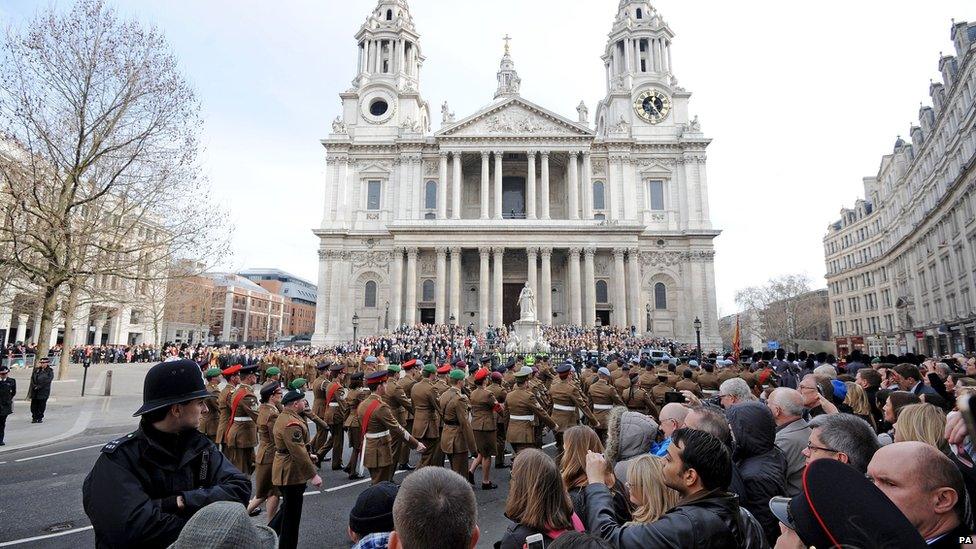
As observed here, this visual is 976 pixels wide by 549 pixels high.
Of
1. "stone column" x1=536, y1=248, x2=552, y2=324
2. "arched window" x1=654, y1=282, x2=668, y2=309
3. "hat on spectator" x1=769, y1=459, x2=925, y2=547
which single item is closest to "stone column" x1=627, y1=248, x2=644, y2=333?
"arched window" x1=654, y1=282, x2=668, y2=309

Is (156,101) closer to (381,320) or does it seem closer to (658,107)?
(381,320)

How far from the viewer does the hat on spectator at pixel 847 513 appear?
4.64ft

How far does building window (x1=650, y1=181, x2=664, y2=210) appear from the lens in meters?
46.3

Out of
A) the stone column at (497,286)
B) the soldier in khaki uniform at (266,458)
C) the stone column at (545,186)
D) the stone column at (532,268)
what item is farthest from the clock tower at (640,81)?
the soldier in khaki uniform at (266,458)

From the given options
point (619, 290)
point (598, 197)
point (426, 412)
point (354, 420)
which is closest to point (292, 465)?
point (354, 420)

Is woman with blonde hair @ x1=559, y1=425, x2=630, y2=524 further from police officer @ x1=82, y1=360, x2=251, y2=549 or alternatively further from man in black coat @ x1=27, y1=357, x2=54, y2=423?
man in black coat @ x1=27, y1=357, x2=54, y2=423

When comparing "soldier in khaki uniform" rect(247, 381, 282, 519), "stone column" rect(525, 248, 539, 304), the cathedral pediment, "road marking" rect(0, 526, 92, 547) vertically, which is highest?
the cathedral pediment

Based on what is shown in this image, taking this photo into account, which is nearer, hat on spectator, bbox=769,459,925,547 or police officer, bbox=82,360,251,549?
hat on spectator, bbox=769,459,925,547

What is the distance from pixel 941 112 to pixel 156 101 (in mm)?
47795

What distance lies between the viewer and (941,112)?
3484 cm

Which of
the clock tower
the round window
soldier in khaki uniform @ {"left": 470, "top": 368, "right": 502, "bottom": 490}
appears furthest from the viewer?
the round window

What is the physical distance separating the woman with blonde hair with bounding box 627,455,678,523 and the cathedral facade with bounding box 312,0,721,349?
119 ft

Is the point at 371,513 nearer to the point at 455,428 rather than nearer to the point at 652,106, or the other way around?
the point at 455,428

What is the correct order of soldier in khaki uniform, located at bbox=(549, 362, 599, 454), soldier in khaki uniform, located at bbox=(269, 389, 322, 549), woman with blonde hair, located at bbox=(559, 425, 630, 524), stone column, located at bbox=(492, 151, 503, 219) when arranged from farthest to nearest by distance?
stone column, located at bbox=(492, 151, 503, 219)
soldier in khaki uniform, located at bbox=(549, 362, 599, 454)
soldier in khaki uniform, located at bbox=(269, 389, 322, 549)
woman with blonde hair, located at bbox=(559, 425, 630, 524)
